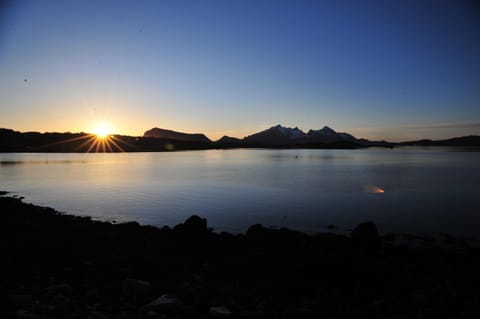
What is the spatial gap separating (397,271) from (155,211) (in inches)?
811

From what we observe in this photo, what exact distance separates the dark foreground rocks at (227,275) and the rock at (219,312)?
0.08 feet

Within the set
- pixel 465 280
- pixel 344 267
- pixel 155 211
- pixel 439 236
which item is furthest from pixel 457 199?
pixel 155 211

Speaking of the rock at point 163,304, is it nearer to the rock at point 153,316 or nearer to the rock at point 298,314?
the rock at point 153,316

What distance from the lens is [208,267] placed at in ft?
40.2

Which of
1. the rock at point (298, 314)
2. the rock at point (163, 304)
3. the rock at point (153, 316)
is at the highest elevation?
the rock at point (153, 316)

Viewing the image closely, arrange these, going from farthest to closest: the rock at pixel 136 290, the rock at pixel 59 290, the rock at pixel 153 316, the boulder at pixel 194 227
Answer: the boulder at pixel 194 227, the rock at pixel 136 290, the rock at pixel 59 290, the rock at pixel 153 316

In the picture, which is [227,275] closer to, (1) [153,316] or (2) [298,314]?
(2) [298,314]

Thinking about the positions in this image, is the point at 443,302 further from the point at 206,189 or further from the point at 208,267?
the point at 206,189

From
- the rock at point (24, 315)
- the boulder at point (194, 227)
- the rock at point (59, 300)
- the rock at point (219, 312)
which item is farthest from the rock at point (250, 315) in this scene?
the boulder at point (194, 227)

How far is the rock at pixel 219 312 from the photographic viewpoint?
781cm

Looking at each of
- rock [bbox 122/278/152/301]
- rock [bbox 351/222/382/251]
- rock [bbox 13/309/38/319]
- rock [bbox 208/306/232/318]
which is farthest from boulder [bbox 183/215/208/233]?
rock [bbox 13/309/38/319]

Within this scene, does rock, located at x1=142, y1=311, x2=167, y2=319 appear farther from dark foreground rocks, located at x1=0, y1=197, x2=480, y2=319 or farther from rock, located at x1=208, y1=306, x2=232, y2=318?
rock, located at x1=208, y1=306, x2=232, y2=318

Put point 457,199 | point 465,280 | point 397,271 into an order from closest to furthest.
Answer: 1. point 465,280
2. point 397,271
3. point 457,199

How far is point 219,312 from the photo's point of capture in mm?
7887
